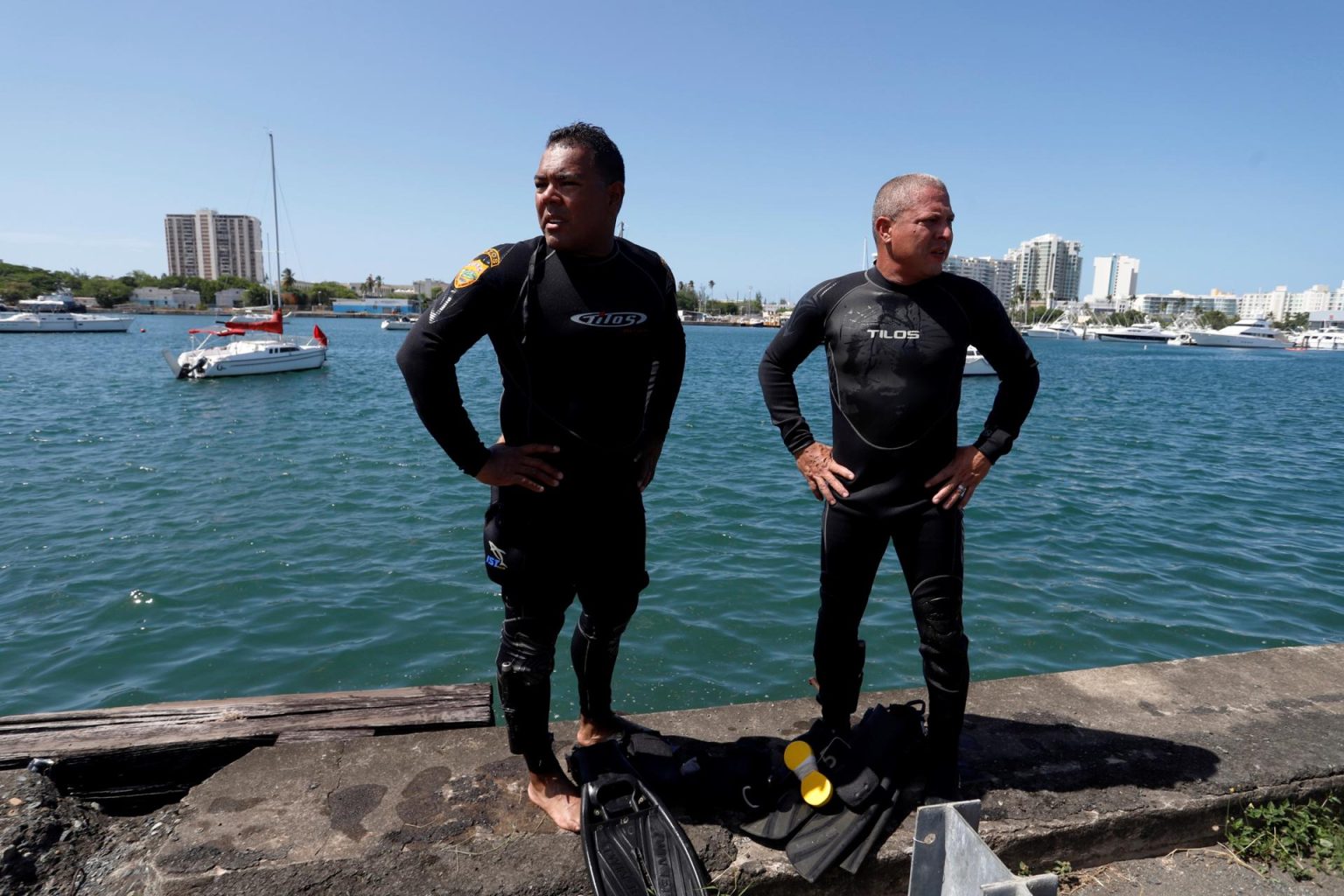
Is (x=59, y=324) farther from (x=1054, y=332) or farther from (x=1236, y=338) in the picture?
(x=1236, y=338)

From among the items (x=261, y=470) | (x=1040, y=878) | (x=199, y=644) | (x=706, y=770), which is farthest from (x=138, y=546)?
(x=1040, y=878)

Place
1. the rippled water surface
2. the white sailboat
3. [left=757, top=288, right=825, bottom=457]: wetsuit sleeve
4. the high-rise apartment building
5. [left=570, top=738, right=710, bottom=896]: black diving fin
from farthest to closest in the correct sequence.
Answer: the high-rise apartment building < the white sailboat < the rippled water surface < [left=757, top=288, right=825, bottom=457]: wetsuit sleeve < [left=570, top=738, right=710, bottom=896]: black diving fin

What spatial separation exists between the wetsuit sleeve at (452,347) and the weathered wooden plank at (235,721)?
1217mm

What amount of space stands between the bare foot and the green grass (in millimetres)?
2141

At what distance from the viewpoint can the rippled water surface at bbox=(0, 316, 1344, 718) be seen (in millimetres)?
6422

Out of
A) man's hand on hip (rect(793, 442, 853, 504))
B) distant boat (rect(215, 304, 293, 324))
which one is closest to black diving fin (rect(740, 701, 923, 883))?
man's hand on hip (rect(793, 442, 853, 504))

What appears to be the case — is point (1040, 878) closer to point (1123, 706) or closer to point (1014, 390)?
point (1014, 390)

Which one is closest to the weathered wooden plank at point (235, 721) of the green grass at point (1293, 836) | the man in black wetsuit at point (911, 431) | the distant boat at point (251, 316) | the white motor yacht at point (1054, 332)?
the man in black wetsuit at point (911, 431)

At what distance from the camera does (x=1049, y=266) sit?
586 feet

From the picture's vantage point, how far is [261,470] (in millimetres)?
13977

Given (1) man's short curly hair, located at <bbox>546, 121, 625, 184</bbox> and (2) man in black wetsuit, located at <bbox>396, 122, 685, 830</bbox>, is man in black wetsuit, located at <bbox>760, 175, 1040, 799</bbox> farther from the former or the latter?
(1) man's short curly hair, located at <bbox>546, 121, 625, 184</bbox>

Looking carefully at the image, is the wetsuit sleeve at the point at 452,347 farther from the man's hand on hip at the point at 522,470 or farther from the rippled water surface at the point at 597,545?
the rippled water surface at the point at 597,545

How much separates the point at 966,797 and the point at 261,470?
1403 centimetres

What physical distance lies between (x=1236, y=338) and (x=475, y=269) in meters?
116
